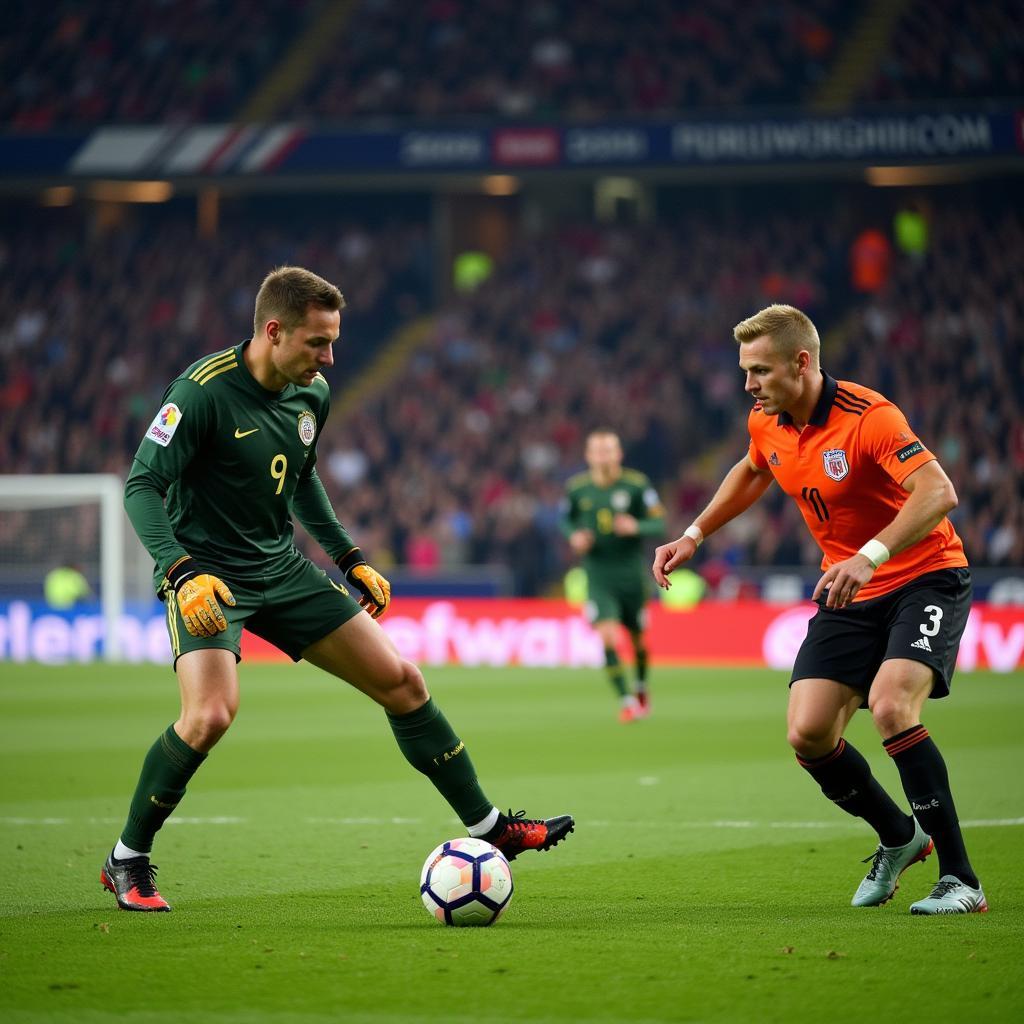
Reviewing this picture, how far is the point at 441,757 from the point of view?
6293 millimetres

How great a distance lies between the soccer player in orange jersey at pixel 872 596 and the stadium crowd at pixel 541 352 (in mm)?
17835

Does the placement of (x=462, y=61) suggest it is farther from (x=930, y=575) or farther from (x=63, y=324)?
(x=930, y=575)

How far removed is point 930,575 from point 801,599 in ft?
55.3

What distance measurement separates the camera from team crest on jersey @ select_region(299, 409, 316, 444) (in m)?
6.34

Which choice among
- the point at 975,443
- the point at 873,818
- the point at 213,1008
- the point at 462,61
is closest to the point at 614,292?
the point at 462,61

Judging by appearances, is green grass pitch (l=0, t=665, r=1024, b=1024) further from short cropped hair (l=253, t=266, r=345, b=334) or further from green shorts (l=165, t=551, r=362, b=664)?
short cropped hair (l=253, t=266, r=345, b=334)

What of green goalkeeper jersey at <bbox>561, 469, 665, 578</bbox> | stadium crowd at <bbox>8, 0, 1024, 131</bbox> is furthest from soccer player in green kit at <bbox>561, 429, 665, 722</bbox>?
stadium crowd at <bbox>8, 0, 1024, 131</bbox>

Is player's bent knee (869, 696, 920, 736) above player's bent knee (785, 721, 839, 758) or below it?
above

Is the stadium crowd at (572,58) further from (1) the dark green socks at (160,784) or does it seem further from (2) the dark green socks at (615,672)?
(1) the dark green socks at (160,784)

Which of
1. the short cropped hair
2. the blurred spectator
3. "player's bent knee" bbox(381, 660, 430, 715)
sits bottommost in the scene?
"player's bent knee" bbox(381, 660, 430, 715)

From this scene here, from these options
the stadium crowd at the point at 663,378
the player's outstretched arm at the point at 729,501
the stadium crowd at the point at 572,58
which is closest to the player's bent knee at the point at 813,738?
the player's outstretched arm at the point at 729,501

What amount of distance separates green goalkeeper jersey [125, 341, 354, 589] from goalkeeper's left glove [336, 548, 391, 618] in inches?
11.4

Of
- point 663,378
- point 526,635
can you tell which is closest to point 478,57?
point 663,378

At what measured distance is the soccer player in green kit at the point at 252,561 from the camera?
5.96 metres
